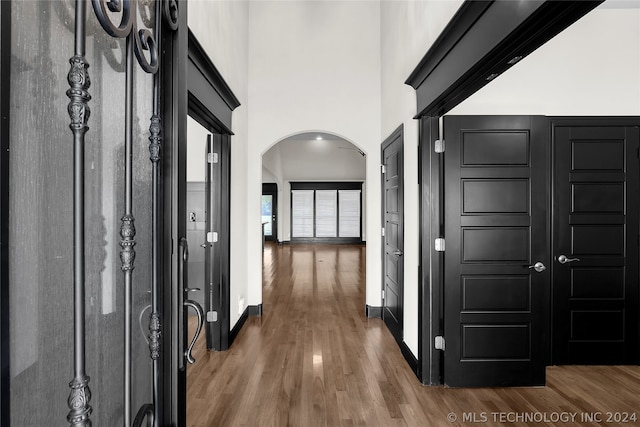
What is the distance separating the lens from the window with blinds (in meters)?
13.0

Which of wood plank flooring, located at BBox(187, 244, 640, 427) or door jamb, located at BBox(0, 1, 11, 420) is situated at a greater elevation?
door jamb, located at BBox(0, 1, 11, 420)

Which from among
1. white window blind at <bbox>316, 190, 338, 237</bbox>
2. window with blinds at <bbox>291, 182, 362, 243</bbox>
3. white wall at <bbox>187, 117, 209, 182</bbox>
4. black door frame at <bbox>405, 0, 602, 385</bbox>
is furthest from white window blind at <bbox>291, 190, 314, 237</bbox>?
black door frame at <bbox>405, 0, 602, 385</bbox>

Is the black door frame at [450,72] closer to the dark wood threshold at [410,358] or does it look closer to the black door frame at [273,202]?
the dark wood threshold at [410,358]

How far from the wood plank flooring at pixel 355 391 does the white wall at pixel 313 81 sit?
1044mm

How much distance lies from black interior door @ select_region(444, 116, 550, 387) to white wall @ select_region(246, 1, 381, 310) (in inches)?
69.4

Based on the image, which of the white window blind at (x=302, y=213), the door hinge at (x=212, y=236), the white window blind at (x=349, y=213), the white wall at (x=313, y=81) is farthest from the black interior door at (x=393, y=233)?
the white window blind at (x=302, y=213)

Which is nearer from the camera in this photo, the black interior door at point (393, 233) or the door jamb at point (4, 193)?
the door jamb at point (4, 193)

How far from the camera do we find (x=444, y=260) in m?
2.64

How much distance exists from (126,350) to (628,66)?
408 cm

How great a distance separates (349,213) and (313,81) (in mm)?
8798

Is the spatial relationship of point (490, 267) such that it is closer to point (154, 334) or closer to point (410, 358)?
point (410, 358)

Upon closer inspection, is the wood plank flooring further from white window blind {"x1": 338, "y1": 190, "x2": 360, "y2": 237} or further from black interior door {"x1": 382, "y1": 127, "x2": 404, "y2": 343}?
white window blind {"x1": 338, "y1": 190, "x2": 360, "y2": 237}

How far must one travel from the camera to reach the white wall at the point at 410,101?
2.58 metres

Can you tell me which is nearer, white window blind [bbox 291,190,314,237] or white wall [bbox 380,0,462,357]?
white wall [bbox 380,0,462,357]
